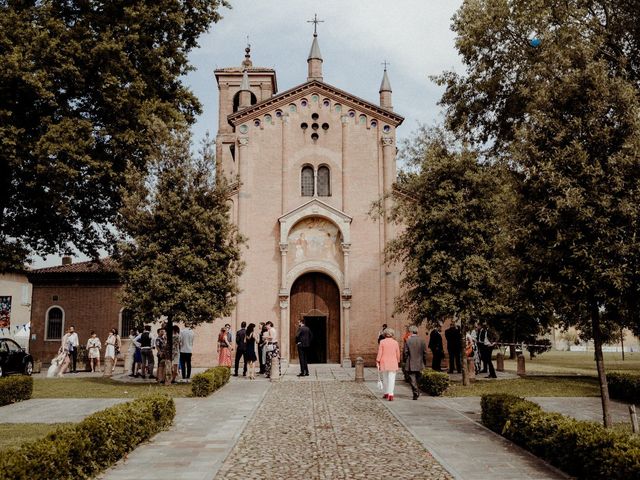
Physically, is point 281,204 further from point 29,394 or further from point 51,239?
point 29,394

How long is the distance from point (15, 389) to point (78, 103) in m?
10.1

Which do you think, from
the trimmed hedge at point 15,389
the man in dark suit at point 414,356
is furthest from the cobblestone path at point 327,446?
the trimmed hedge at point 15,389

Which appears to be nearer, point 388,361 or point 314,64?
point 388,361

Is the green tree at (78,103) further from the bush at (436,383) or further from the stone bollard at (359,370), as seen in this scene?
the bush at (436,383)

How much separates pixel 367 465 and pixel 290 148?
21705mm

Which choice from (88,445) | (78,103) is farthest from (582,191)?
(78,103)

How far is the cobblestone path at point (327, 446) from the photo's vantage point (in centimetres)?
746

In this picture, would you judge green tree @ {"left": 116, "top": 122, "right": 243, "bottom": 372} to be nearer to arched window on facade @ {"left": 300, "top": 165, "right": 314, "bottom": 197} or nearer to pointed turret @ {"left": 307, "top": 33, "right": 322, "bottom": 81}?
arched window on facade @ {"left": 300, "top": 165, "right": 314, "bottom": 197}

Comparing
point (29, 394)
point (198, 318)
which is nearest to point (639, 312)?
point (198, 318)

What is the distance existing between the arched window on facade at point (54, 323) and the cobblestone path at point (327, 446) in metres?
21.5

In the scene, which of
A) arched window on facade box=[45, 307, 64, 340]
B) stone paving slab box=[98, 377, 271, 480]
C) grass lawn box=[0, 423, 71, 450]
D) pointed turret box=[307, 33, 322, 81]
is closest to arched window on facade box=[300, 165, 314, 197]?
pointed turret box=[307, 33, 322, 81]

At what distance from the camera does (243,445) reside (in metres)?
9.12

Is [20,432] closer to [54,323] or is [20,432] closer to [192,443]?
[192,443]

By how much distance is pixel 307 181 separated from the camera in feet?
92.3
